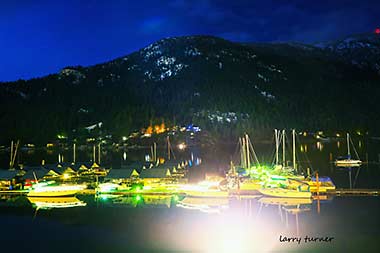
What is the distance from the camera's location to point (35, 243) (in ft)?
89.3

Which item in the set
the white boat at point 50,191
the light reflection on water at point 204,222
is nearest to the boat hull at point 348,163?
the light reflection on water at point 204,222

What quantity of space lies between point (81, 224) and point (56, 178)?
1026 inches

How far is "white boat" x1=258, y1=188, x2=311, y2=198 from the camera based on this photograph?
38562mm

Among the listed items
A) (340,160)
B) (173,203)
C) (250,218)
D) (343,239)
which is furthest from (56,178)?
(340,160)

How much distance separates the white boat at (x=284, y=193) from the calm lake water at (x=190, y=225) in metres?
1.25

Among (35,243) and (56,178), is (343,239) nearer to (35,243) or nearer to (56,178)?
(35,243)

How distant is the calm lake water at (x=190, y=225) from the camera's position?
997 inches

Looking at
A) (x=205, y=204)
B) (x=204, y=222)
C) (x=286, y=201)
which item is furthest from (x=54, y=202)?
(x=286, y=201)

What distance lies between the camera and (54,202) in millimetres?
41000

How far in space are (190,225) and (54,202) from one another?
61.5 ft
